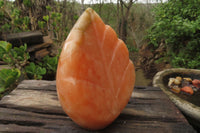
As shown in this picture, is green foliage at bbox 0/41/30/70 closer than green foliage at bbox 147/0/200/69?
Yes

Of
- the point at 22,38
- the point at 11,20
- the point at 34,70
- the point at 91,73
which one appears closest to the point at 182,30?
the point at 91,73

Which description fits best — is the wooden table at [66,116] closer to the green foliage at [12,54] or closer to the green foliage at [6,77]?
the green foliage at [6,77]

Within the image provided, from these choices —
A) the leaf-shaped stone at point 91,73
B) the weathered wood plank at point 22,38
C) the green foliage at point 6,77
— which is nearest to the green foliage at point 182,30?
the leaf-shaped stone at point 91,73

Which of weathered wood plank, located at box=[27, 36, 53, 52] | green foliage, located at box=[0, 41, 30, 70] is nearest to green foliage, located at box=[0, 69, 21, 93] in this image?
green foliage, located at box=[0, 41, 30, 70]

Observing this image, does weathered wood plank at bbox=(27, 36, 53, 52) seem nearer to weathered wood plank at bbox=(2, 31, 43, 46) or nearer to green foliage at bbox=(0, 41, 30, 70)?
weathered wood plank at bbox=(2, 31, 43, 46)

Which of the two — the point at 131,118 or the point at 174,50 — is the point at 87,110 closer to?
the point at 131,118
